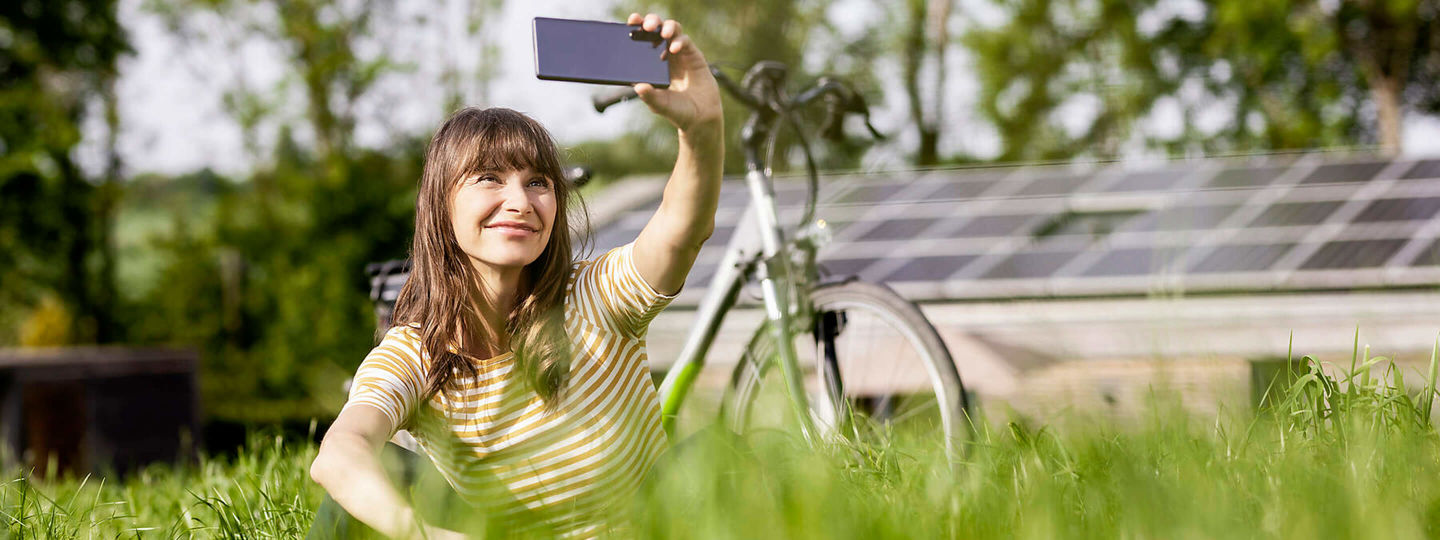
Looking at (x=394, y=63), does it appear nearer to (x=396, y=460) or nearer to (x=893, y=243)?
(x=893, y=243)

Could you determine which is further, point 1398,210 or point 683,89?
point 1398,210

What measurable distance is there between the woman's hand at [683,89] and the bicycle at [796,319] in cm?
84

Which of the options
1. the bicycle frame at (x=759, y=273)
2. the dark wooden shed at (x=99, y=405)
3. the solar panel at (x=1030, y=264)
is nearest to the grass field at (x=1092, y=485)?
the bicycle frame at (x=759, y=273)

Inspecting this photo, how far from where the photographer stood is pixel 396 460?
162 cm

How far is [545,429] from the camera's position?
1784mm

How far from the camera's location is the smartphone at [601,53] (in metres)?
1.63

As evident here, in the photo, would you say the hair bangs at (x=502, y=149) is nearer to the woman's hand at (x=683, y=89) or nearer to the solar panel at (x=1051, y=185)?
the woman's hand at (x=683, y=89)

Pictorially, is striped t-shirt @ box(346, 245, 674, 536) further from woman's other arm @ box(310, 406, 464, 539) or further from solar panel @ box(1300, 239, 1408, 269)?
solar panel @ box(1300, 239, 1408, 269)

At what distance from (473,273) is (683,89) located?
481 millimetres

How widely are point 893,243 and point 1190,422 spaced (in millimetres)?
7949

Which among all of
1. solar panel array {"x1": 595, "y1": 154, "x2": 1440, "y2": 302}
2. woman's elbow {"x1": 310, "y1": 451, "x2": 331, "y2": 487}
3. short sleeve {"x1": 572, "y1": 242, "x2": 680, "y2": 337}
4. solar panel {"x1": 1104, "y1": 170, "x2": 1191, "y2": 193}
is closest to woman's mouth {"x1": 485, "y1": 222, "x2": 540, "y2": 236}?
short sleeve {"x1": 572, "y1": 242, "x2": 680, "y2": 337}

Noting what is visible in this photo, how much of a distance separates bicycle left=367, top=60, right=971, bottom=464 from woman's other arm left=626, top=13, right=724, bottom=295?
748 mm

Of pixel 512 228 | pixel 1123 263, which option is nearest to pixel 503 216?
pixel 512 228

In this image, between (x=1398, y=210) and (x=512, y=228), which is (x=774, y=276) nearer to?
(x=512, y=228)
